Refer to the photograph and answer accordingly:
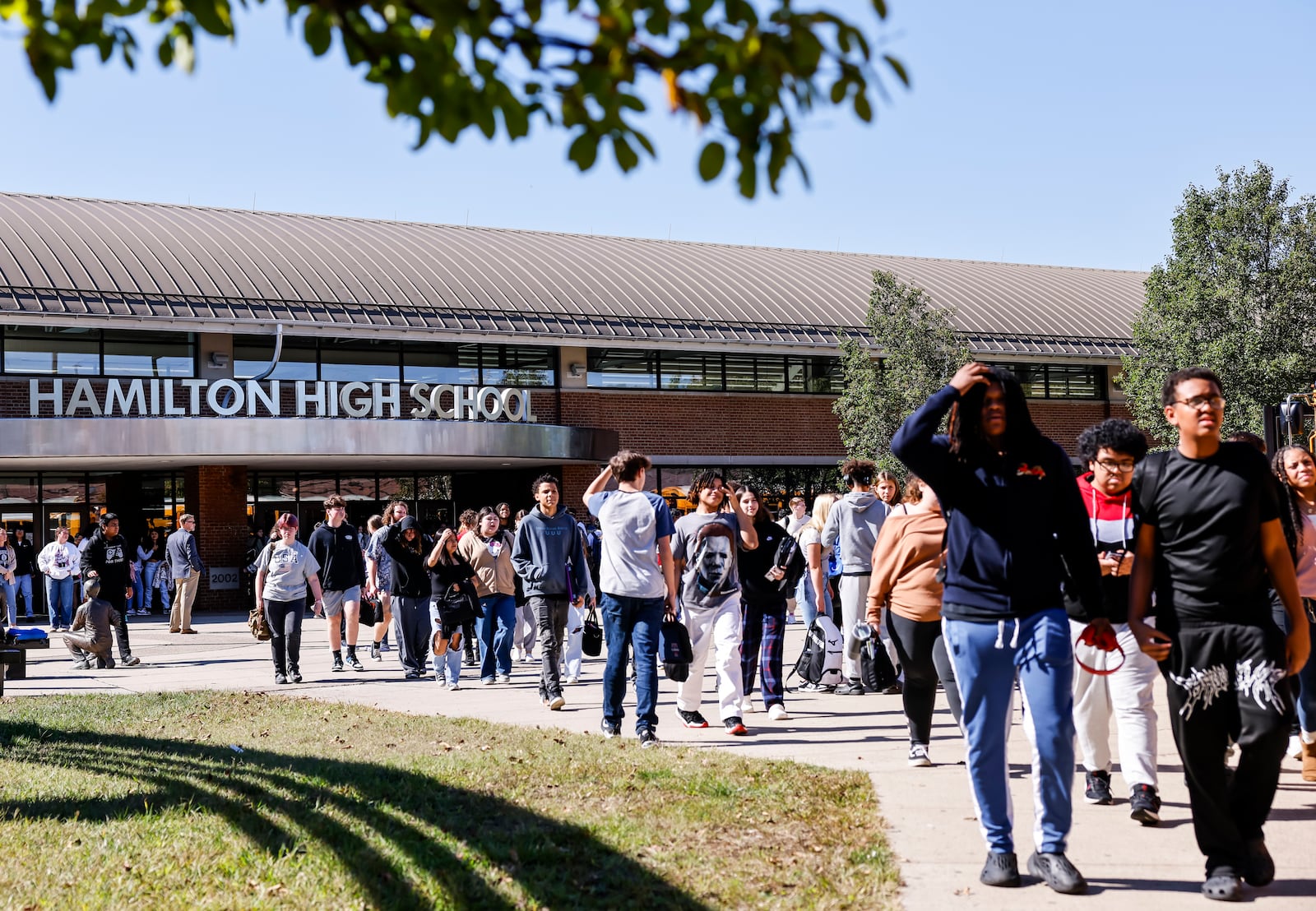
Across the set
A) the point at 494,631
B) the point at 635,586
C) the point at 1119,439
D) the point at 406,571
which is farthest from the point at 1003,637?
the point at 406,571

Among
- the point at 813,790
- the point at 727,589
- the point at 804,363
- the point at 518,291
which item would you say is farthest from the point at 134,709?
the point at 804,363

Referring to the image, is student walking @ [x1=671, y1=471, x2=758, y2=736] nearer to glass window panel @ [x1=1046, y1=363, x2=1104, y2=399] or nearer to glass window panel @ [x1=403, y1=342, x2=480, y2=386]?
glass window panel @ [x1=403, y1=342, x2=480, y2=386]

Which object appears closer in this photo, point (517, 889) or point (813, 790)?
point (517, 889)

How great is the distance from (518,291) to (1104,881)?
24995 mm

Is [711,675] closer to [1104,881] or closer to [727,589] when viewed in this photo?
[727,589]

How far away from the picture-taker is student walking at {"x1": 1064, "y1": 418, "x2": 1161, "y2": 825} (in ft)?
19.9

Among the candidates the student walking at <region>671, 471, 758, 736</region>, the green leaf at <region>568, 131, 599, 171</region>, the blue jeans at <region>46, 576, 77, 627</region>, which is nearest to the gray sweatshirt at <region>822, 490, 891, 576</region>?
the student walking at <region>671, 471, 758, 736</region>

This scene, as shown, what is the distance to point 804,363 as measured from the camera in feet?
102

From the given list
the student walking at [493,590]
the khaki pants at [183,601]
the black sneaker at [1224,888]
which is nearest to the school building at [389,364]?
the khaki pants at [183,601]

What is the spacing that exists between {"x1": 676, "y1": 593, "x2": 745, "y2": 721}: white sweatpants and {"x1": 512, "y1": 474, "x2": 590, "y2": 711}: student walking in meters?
1.60

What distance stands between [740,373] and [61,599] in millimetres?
14810

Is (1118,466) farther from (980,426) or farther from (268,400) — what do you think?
(268,400)

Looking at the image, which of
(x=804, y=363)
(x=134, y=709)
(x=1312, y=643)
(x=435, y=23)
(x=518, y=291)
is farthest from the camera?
(x=804, y=363)

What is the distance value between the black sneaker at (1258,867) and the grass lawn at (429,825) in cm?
123
